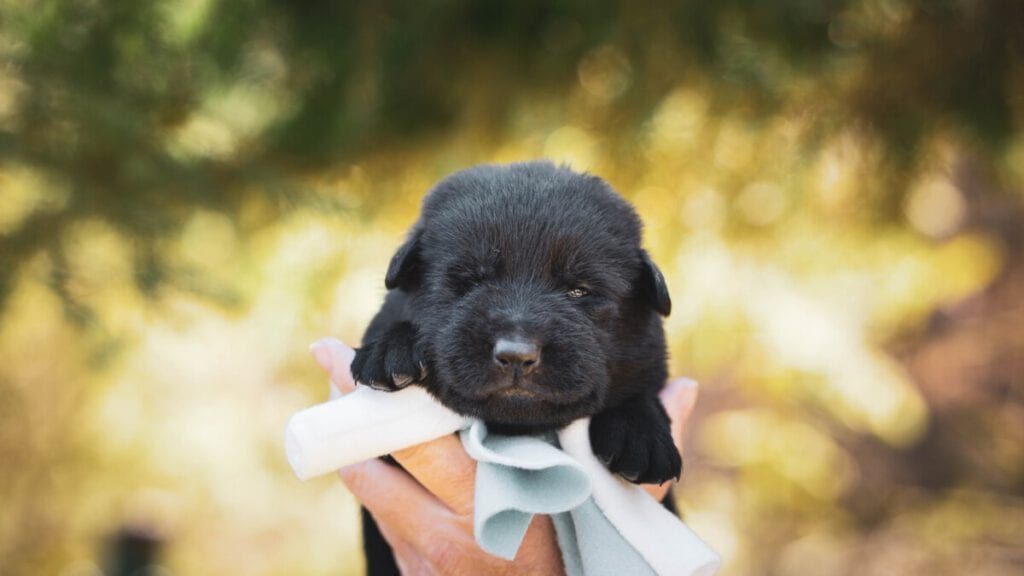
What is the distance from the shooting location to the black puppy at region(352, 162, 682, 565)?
1.87 m

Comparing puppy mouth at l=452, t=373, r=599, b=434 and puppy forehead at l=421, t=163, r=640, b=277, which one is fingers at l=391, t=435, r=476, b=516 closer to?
puppy mouth at l=452, t=373, r=599, b=434

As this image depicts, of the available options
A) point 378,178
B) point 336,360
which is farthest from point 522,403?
point 378,178

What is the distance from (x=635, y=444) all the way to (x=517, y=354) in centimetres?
42

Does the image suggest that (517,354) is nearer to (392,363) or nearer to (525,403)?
(525,403)

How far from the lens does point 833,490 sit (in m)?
6.63

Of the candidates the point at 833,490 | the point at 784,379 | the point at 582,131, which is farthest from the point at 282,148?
the point at 833,490

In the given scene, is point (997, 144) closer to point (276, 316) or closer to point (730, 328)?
point (730, 328)

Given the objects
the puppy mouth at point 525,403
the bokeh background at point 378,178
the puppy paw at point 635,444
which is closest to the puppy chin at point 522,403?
the puppy mouth at point 525,403

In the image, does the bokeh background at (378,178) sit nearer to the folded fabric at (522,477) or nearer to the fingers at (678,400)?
the fingers at (678,400)

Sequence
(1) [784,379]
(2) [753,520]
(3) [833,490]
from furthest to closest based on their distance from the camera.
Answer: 1. (2) [753,520]
2. (3) [833,490]
3. (1) [784,379]

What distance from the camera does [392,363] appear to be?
1.97 m

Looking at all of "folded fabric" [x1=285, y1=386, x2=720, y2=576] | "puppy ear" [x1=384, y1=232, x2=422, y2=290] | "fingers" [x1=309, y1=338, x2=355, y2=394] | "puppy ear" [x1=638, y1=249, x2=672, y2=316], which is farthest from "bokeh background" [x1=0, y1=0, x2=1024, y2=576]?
"folded fabric" [x1=285, y1=386, x2=720, y2=576]

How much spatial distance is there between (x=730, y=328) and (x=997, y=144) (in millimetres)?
1383

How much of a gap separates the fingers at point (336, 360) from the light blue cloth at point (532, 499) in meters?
0.46
